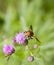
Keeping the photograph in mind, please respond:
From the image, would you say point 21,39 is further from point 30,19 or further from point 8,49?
point 30,19

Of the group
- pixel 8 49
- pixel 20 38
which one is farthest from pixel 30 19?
pixel 8 49

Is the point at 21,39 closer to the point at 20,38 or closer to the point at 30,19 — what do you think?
the point at 20,38

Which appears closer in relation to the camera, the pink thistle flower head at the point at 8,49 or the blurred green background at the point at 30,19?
the pink thistle flower head at the point at 8,49

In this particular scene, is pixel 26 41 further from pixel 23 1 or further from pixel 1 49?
pixel 23 1

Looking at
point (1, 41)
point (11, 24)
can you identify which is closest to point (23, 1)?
point (11, 24)

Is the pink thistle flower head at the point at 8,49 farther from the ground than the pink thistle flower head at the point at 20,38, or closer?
closer

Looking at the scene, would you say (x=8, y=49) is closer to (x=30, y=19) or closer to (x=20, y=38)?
(x=20, y=38)

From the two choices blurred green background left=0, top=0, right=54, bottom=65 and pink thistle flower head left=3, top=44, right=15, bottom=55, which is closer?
pink thistle flower head left=3, top=44, right=15, bottom=55

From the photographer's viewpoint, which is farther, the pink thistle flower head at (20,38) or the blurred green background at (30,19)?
the blurred green background at (30,19)

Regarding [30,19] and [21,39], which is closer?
[21,39]

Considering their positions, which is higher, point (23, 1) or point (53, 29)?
point (23, 1)

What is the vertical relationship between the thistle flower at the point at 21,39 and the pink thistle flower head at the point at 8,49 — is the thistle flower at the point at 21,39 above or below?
above
